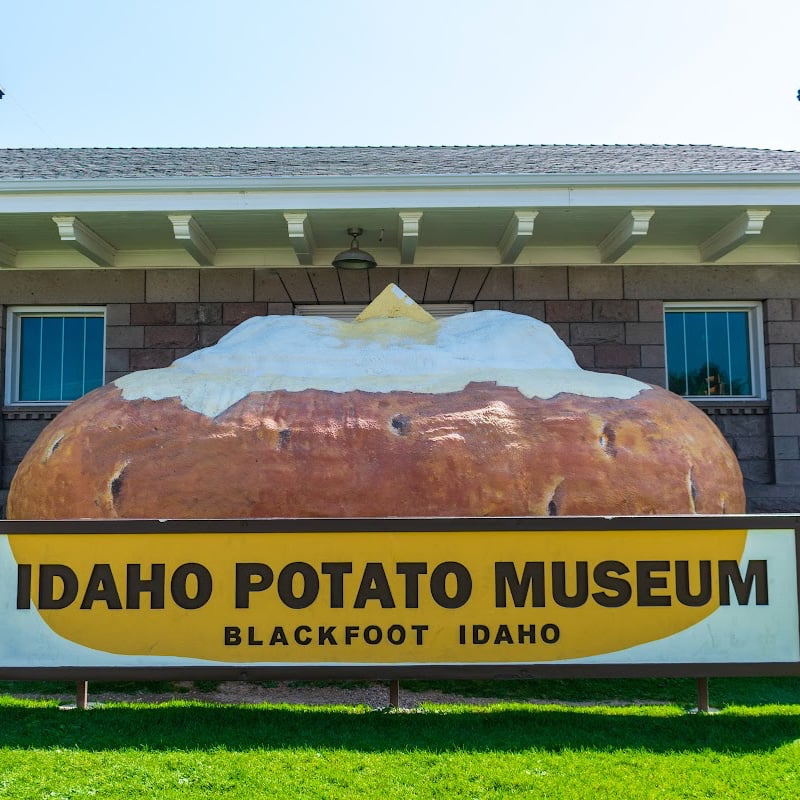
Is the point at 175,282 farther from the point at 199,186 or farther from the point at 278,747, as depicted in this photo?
the point at 278,747

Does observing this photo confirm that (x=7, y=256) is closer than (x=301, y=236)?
No

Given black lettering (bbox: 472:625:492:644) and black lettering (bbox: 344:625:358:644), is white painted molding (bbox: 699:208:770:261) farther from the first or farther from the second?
black lettering (bbox: 344:625:358:644)

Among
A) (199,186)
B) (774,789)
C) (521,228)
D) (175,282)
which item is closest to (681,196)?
(521,228)

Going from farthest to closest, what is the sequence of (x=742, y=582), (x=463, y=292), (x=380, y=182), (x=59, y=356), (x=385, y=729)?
(x=59, y=356) < (x=463, y=292) < (x=380, y=182) < (x=742, y=582) < (x=385, y=729)

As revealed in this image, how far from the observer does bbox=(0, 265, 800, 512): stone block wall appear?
270 inches

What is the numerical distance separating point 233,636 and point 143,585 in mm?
404

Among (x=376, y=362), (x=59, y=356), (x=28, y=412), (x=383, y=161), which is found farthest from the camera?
(x=383, y=161)

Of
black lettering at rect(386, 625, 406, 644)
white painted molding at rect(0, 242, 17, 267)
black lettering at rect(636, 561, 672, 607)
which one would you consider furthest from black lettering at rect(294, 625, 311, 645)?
white painted molding at rect(0, 242, 17, 267)

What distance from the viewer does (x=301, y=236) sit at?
6242 millimetres

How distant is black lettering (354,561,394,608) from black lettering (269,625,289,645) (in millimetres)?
298

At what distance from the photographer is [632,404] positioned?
3699mm

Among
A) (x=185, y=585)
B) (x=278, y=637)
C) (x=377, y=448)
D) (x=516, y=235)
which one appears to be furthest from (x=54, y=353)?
(x=278, y=637)

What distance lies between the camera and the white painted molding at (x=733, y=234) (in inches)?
243

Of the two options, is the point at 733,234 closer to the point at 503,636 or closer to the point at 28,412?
the point at 503,636
